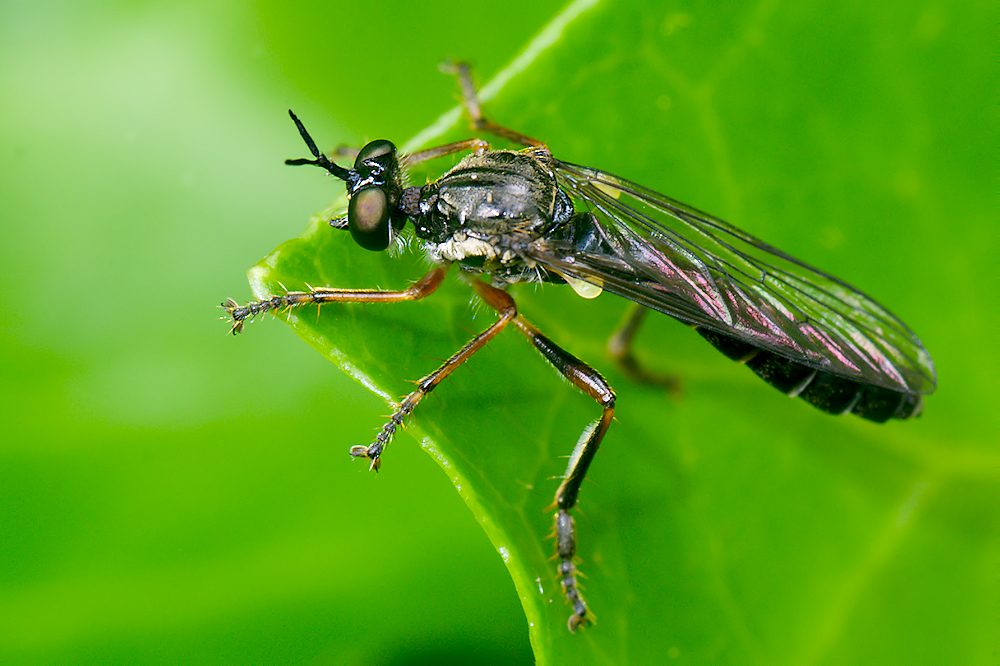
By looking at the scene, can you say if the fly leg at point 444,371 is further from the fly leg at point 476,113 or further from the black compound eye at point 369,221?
the fly leg at point 476,113

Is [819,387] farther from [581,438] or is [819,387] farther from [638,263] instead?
[581,438]

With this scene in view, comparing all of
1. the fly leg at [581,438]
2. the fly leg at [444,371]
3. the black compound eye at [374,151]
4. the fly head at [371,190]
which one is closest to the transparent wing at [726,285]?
the fly leg at [444,371]

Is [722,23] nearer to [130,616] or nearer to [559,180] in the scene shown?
[559,180]

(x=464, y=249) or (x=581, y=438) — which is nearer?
(x=581, y=438)

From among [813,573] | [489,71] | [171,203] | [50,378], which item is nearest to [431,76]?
[489,71]

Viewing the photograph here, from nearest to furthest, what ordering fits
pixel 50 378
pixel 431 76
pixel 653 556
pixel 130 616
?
pixel 653 556 < pixel 130 616 < pixel 50 378 < pixel 431 76

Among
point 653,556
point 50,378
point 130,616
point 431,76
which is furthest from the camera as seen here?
point 431,76

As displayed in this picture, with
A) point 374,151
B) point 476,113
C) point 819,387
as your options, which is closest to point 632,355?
point 819,387
